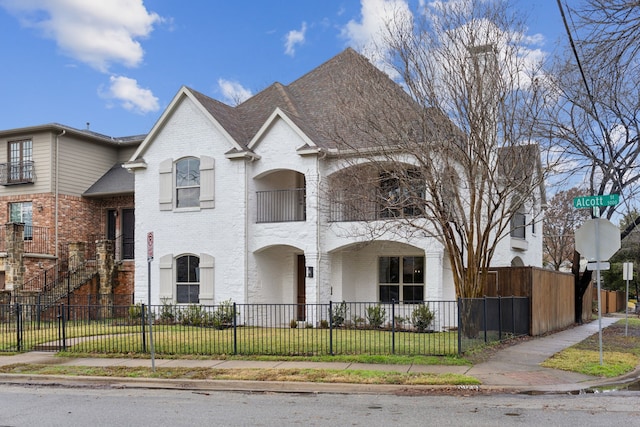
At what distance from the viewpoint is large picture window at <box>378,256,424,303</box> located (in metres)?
22.7

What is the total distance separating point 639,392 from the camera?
1088 centimetres

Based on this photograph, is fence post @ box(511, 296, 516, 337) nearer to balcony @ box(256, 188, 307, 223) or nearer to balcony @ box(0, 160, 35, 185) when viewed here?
balcony @ box(256, 188, 307, 223)

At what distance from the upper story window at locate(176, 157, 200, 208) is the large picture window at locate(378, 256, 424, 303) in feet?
23.9

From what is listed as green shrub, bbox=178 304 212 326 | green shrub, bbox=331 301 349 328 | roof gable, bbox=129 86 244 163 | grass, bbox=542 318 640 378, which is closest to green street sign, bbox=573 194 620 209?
grass, bbox=542 318 640 378

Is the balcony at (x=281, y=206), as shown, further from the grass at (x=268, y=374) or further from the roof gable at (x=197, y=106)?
the grass at (x=268, y=374)

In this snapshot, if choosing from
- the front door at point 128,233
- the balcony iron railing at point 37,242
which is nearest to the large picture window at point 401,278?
the front door at point 128,233

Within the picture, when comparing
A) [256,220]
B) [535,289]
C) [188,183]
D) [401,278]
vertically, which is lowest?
[535,289]

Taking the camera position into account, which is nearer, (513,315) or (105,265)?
(513,315)

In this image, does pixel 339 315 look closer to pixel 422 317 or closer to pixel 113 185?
pixel 422 317

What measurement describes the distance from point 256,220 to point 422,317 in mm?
7102

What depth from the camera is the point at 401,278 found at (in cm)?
2281

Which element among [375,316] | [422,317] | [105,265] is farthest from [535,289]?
[105,265]

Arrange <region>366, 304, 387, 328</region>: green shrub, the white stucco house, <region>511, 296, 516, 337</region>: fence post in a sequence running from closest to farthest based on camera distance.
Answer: <region>511, 296, 516, 337</region>: fence post < <region>366, 304, 387, 328</region>: green shrub < the white stucco house

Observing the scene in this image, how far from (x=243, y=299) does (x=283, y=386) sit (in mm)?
11056
